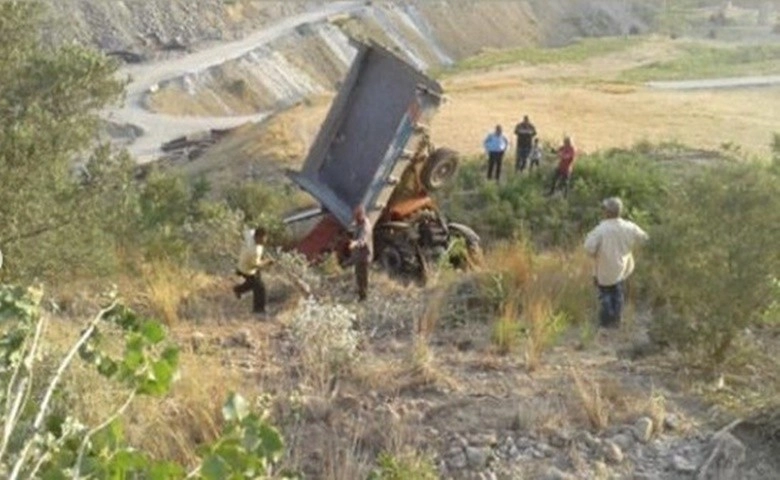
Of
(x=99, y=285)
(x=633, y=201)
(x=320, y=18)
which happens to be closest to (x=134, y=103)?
(x=320, y=18)

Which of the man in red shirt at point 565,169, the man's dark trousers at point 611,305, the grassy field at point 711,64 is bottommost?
the man's dark trousers at point 611,305

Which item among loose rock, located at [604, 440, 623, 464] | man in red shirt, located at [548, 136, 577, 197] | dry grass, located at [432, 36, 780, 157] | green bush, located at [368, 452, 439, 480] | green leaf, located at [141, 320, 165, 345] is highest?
dry grass, located at [432, 36, 780, 157]

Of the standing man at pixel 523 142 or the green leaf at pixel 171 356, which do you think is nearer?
the green leaf at pixel 171 356

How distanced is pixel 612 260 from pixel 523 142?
12202 millimetres

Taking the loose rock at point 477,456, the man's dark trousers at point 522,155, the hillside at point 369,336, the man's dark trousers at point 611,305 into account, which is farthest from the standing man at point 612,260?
the man's dark trousers at point 522,155

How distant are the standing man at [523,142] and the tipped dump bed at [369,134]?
8364 mm

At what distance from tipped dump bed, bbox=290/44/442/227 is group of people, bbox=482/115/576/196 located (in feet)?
19.4

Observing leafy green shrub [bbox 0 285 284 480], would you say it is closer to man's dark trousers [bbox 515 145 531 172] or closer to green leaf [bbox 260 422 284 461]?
green leaf [bbox 260 422 284 461]

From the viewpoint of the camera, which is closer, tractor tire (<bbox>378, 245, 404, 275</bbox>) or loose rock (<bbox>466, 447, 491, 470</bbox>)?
loose rock (<bbox>466, 447, 491, 470</bbox>)

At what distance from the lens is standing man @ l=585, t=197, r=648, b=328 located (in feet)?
27.0

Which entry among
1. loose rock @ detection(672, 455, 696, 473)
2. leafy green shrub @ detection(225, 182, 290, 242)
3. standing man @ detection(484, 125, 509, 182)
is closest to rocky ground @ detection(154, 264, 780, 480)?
loose rock @ detection(672, 455, 696, 473)

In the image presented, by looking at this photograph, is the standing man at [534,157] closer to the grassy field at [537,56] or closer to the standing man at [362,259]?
the standing man at [362,259]

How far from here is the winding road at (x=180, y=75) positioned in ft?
139

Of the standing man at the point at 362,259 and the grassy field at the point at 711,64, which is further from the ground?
the grassy field at the point at 711,64
